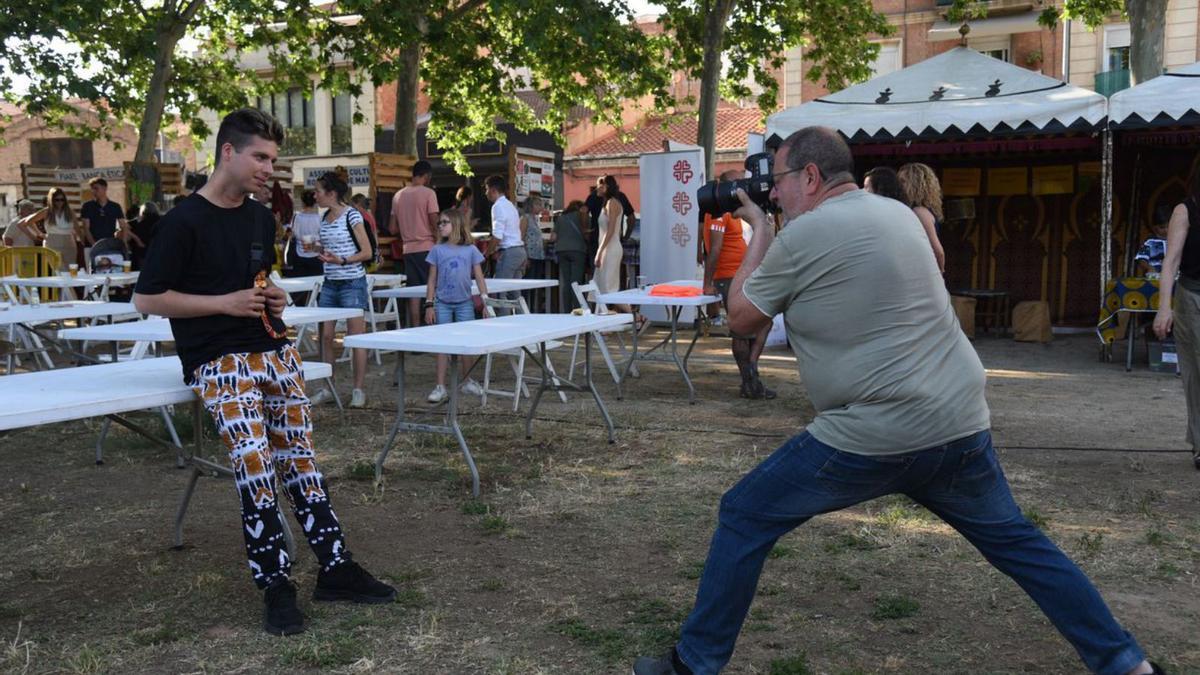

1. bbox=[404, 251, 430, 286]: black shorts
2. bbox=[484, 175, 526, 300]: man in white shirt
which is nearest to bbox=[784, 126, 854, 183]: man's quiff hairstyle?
bbox=[404, 251, 430, 286]: black shorts

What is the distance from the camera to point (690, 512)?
504 centimetres

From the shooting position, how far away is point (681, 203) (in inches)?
541

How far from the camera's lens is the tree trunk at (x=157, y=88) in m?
16.7

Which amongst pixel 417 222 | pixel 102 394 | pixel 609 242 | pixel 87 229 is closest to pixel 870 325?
pixel 102 394

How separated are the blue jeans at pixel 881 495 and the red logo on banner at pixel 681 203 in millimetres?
10991

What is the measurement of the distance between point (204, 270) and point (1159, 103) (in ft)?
29.5

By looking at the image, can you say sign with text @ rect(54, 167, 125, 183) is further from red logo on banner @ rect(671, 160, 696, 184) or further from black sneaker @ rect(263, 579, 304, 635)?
black sneaker @ rect(263, 579, 304, 635)

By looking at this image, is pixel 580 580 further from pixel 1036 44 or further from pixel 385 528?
pixel 1036 44

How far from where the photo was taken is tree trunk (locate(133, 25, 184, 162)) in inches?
658

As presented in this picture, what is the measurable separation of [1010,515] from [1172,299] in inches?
142

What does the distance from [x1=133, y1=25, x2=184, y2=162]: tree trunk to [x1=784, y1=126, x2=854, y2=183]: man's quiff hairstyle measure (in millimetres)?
15703

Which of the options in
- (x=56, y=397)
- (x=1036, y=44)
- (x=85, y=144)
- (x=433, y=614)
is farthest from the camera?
(x=85, y=144)

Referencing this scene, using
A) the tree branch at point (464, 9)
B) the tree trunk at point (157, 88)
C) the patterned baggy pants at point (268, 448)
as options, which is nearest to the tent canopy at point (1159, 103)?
the patterned baggy pants at point (268, 448)

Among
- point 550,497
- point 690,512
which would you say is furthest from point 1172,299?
point 550,497
